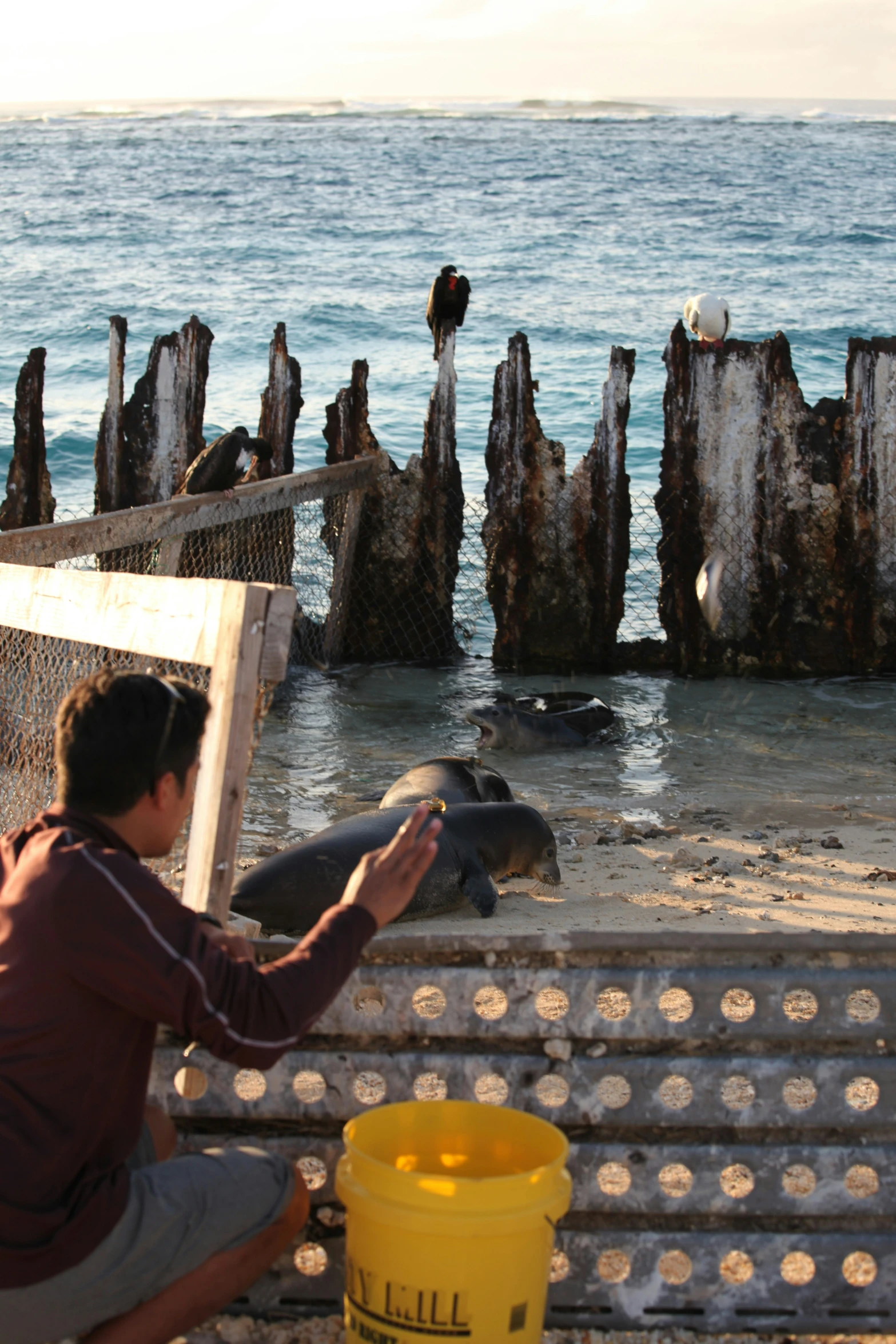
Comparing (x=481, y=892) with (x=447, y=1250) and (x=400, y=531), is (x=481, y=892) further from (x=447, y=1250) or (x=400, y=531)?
(x=400, y=531)

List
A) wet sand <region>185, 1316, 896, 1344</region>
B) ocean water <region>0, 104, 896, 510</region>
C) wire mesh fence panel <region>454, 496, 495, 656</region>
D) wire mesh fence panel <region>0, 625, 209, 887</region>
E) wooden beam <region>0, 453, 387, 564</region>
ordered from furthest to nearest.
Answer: ocean water <region>0, 104, 896, 510</region>, wire mesh fence panel <region>454, 496, 495, 656</region>, wooden beam <region>0, 453, 387, 564</region>, wire mesh fence panel <region>0, 625, 209, 887</region>, wet sand <region>185, 1316, 896, 1344</region>

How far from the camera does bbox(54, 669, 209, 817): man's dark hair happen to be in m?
2.58

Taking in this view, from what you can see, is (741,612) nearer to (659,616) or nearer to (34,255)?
(659,616)

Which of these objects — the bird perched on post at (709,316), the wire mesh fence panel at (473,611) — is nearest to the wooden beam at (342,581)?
the wire mesh fence panel at (473,611)

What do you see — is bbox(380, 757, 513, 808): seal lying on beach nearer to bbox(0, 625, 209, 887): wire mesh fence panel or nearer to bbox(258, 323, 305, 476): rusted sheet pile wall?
bbox(0, 625, 209, 887): wire mesh fence panel

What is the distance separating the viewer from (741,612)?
10953 millimetres

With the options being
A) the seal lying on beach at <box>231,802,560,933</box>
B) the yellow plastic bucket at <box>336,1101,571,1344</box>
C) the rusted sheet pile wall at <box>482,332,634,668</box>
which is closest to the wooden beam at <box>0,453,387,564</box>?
the rusted sheet pile wall at <box>482,332,634,668</box>

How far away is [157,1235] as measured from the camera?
260 centimetres

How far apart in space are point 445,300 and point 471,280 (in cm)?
3329

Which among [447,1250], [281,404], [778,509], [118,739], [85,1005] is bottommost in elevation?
[447,1250]

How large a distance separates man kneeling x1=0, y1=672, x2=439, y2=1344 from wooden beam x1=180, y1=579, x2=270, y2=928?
0.33 meters

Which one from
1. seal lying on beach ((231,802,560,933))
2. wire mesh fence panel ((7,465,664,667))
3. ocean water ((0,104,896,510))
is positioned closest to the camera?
seal lying on beach ((231,802,560,933))

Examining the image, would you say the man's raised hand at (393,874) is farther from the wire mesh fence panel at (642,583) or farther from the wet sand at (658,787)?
the wire mesh fence panel at (642,583)

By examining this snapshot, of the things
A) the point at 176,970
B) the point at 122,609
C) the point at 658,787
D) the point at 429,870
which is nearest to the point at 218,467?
the point at 658,787
